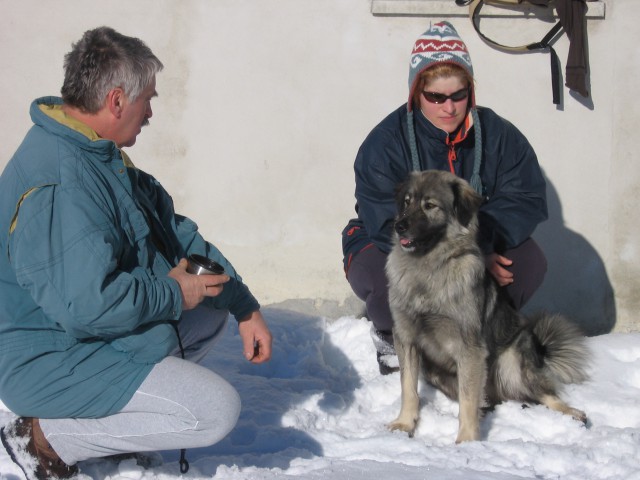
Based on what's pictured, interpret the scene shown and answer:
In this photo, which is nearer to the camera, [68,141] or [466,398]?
[68,141]

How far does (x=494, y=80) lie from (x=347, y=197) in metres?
1.10

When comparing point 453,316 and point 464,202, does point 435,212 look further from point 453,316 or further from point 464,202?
point 453,316

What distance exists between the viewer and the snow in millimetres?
2654

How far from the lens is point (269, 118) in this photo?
4621mm

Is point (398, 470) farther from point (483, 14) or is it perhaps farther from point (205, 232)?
point (483, 14)

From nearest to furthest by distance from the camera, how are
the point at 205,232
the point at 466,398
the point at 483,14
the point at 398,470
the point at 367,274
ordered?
the point at 398,470 → the point at 466,398 → the point at 367,274 → the point at 483,14 → the point at 205,232

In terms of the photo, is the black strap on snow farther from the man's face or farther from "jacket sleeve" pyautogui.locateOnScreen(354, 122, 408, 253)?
the man's face

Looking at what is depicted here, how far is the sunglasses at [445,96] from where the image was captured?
11.0 ft

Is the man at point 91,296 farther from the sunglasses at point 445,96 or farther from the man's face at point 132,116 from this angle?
the sunglasses at point 445,96

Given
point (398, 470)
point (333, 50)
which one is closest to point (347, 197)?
point (333, 50)

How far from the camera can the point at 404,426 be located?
3162 mm

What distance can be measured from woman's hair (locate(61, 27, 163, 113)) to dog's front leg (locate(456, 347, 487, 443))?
5.35 ft

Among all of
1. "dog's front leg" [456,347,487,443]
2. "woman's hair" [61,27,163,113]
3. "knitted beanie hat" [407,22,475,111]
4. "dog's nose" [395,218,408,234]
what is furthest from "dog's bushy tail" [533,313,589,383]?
"woman's hair" [61,27,163,113]

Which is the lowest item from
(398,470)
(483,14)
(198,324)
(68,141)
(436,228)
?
(398,470)
